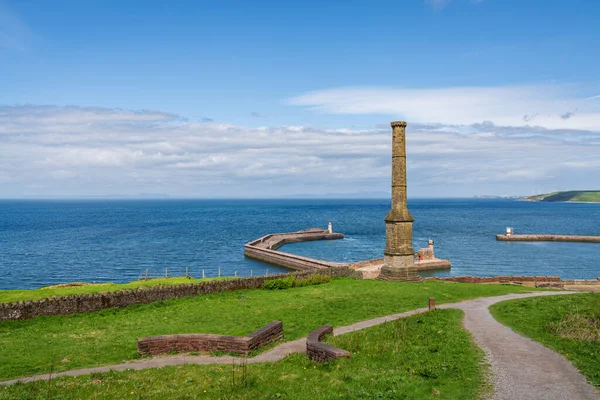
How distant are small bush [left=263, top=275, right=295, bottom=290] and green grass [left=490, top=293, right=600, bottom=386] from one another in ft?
41.7

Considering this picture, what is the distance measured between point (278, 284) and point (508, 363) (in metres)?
18.2

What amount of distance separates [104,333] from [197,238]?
8358cm

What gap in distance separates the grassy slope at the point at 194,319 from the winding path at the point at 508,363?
106 centimetres

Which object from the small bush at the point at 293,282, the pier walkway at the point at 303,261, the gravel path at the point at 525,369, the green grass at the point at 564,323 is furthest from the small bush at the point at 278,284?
the gravel path at the point at 525,369

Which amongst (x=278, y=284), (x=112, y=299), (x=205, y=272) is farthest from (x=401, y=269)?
(x=205, y=272)

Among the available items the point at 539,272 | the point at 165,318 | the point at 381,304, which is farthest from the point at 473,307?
the point at 539,272

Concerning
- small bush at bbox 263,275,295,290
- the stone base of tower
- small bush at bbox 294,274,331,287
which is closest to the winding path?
small bush at bbox 263,275,295,290

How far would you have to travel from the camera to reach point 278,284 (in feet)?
97.8

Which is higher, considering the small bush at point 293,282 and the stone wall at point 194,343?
the stone wall at point 194,343

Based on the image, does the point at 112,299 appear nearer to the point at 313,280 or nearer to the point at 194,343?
the point at 194,343

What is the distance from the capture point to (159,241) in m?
96.0

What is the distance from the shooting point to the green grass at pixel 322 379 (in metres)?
10.9

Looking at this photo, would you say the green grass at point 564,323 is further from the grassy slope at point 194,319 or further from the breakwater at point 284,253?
the breakwater at point 284,253

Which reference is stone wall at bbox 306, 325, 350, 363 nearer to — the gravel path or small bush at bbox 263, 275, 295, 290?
the gravel path
